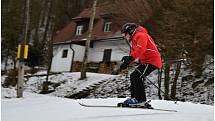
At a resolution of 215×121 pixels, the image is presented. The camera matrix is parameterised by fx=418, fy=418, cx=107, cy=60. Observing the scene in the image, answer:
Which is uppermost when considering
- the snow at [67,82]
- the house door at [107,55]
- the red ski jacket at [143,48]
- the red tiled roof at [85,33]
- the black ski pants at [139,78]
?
the red tiled roof at [85,33]

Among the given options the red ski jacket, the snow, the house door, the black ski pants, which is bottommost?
the snow

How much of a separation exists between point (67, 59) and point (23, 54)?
20.3 meters

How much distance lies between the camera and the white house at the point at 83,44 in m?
34.0

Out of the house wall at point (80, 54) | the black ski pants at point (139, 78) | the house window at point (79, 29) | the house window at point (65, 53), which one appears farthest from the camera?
the house window at point (79, 29)

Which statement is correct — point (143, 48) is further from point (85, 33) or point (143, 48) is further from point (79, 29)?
point (79, 29)

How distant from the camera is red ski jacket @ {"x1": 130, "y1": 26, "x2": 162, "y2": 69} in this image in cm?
780

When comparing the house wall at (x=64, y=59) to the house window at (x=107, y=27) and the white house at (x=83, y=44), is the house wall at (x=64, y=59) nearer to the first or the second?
the white house at (x=83, y=44)

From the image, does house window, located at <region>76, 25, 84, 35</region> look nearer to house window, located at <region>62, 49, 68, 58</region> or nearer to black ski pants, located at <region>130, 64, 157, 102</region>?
house window, located at <region>62, 49, 68, 58</region>

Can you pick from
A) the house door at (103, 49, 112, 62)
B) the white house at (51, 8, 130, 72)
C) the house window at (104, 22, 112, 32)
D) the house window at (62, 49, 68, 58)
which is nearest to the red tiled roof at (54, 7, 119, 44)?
the white house at (51, 8, 130, 72)

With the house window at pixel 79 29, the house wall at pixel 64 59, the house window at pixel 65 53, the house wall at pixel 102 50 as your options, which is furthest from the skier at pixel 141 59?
the house window at pixel 79 29

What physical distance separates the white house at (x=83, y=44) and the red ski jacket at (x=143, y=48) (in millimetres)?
23939

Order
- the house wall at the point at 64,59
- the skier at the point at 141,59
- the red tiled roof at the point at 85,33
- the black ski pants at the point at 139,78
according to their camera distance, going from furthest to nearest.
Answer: the house wall at the point at 64,59
the red tiled roof at the point at 85,33
the black ski pants at the point at 139,78
the skier at the point at 141,59

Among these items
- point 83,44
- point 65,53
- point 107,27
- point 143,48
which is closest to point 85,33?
point 83,44

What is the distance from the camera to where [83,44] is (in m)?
37.2
